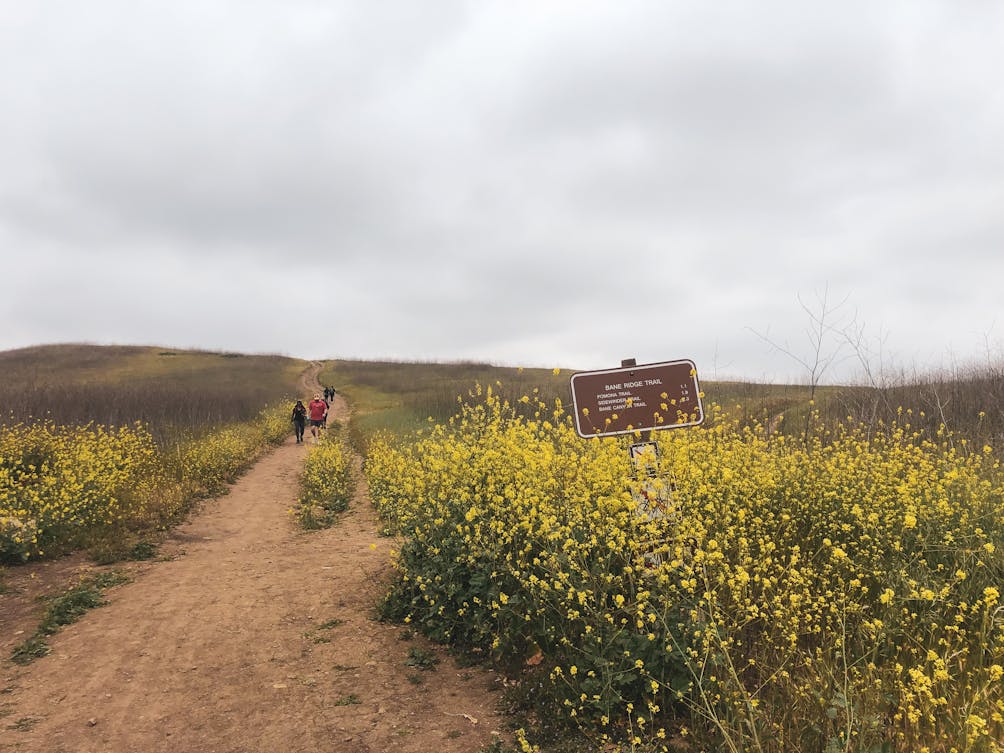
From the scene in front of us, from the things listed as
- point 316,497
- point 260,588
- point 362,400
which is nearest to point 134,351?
point 362,400

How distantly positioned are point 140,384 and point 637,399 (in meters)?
40.8

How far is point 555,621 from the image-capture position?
3.88 metres

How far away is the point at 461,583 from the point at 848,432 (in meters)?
8.00

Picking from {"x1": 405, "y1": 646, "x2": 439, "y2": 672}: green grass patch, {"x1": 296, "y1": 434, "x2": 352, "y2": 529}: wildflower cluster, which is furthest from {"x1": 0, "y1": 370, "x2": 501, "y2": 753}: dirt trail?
{"x1": 296, "y1": 434, "x2": 352, "y2": 529}: wildflower cluster

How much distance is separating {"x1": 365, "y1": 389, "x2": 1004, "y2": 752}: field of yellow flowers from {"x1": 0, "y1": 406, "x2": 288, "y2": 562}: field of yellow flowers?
564 cm

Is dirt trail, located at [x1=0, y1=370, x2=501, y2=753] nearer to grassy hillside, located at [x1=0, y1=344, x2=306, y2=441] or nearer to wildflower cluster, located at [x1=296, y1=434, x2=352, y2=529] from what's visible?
wildflower cluster, located at [x1=296, y1=434, x2=352, y2=529]

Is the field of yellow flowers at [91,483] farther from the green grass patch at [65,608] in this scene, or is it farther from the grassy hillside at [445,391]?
the grassy hillside at [445,391]

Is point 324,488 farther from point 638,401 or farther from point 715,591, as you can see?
point 715,591

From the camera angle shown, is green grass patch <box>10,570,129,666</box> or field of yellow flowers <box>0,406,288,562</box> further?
field of yellow flowers <box>0,406,288,562</box>

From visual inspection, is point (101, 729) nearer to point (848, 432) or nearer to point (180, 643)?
point (180, 643)

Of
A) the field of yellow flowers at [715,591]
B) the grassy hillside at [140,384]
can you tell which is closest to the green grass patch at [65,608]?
the field of yellow flowers at [715,591]

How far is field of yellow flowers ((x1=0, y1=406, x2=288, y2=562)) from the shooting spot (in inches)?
312

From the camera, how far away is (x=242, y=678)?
4.35 metres

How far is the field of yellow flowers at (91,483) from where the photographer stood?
793cm
